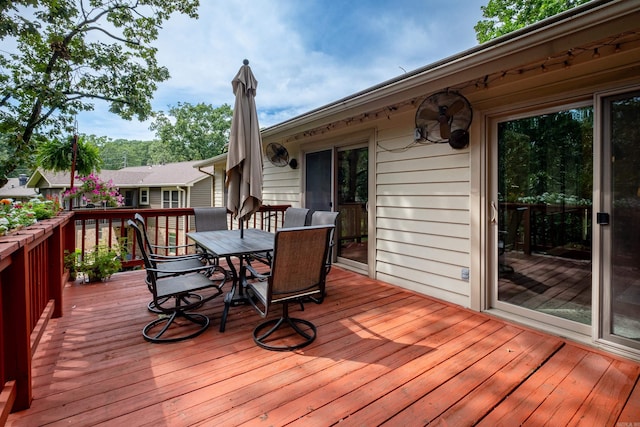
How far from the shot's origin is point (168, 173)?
56.0 ft

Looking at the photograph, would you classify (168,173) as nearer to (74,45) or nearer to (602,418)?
(74,45)

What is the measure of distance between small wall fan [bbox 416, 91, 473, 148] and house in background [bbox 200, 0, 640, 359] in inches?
0.5

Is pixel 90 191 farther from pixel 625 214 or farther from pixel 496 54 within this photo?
pixel 625 214

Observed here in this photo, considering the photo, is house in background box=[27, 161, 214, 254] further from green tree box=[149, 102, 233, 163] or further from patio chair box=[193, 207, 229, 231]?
patio chair box=[193, 207, 229, 231]

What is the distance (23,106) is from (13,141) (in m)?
1.14

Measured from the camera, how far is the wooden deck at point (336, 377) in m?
1.63

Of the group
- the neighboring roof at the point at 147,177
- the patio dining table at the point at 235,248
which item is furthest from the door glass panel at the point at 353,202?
the neighboring roof at the point at 147,177

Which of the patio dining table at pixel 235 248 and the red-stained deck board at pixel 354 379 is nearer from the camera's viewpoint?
the red-stained deck board at pixel 354 379

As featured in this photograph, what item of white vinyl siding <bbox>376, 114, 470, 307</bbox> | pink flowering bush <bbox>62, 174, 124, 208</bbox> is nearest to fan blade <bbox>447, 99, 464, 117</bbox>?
white vinyl siding <bbox>376, 114, 470, 307</bbox>

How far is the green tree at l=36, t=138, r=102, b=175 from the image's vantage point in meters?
4.41

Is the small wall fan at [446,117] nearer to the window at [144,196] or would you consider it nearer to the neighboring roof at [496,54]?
the neighboring roof at [496,54]

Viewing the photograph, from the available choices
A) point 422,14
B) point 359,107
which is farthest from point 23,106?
point 422,14

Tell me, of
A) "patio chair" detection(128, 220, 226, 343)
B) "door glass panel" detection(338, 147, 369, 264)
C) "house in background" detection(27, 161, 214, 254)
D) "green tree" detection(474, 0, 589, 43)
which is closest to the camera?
"patio chair" detection(128, 220, 226, 343)

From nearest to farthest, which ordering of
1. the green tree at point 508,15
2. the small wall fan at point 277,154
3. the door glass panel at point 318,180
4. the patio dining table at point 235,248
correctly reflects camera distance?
1. the patio dining table at point 235,248
2. the door glass panel at point 318,180
3. the small wall fan at point 277,154
4. the green tree at point 508,15
